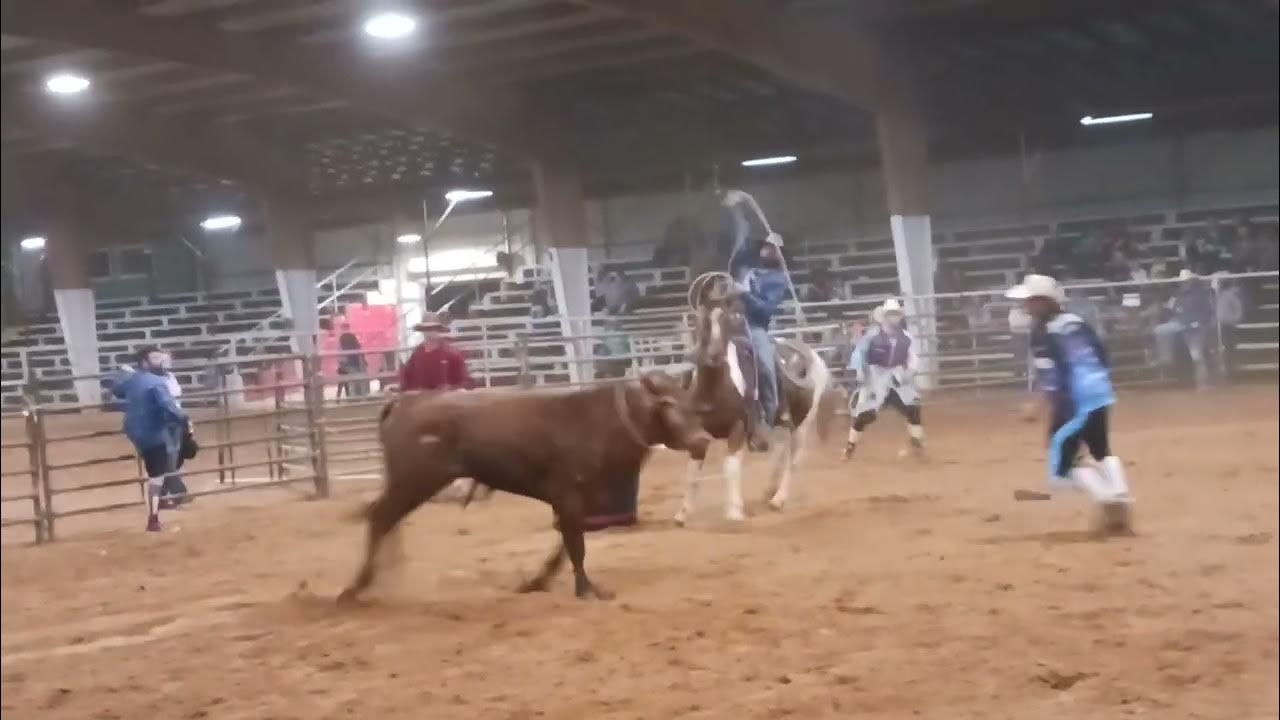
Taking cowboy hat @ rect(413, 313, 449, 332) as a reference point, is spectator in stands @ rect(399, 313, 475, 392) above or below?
below

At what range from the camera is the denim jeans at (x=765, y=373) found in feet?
10.6

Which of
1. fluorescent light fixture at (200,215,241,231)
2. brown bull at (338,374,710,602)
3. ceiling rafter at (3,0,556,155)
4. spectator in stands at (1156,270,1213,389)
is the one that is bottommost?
brown bull at (338,374,710,602)

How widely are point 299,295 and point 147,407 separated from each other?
397mm

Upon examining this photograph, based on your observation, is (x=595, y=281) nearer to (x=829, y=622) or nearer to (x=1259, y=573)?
(x=829, y=622)

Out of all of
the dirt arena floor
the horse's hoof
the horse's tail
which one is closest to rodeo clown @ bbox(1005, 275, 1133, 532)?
the dirt arena floor

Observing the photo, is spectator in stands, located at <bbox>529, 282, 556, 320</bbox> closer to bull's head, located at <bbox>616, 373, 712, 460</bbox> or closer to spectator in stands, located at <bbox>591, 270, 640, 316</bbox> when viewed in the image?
spectator in stands, located at <bbox>591, 270, 640, 316</bbox>

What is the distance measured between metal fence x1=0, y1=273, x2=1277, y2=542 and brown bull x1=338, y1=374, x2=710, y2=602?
123 mm

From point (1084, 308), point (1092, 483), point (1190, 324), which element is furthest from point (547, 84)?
point (1092, 483)

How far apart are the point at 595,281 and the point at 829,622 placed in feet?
6.41

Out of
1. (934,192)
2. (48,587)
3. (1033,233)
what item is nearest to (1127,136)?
(1033,233)

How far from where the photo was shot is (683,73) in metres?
2.65

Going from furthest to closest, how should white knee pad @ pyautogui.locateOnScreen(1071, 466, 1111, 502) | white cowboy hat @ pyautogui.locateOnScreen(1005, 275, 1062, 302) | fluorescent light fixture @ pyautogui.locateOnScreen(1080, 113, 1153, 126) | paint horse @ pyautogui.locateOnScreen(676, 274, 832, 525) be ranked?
white knee pad @ pyautogui.locateOnScreen(1071, 466, 1111, 502) < fluorescent light fixture @ pyautogui.locateOnScreen(1080, 113, 1153, 126) < white cowboy hat @ pyautogui.locateOnScreen(1005, 275, 1062, 302) < paint horse @ pyautogui.locateOnScreen(676, 274, 832, 525)

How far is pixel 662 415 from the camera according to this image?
142 inches

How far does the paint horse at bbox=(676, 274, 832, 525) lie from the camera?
8.87ft
